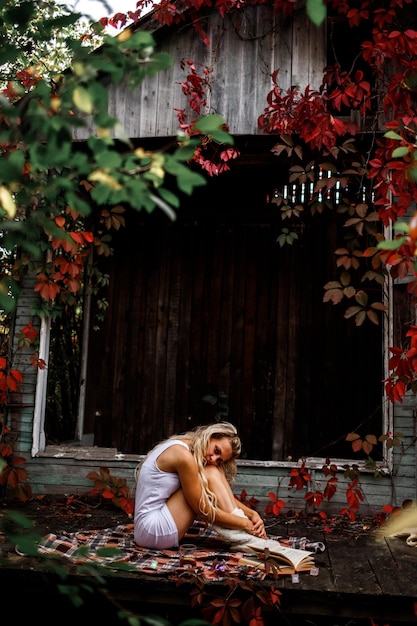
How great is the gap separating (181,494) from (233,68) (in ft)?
12.2

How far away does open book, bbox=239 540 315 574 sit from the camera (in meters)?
3.70

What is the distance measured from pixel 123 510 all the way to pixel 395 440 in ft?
7.63

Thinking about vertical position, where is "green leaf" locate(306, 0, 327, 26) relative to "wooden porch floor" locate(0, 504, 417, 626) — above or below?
above

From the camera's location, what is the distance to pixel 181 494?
13.7 feet

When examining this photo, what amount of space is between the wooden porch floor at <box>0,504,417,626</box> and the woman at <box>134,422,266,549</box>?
0.48 metres

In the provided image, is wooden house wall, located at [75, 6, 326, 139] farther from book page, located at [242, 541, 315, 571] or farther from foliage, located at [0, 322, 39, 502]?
book page, located at [242, 541, 315, 571]

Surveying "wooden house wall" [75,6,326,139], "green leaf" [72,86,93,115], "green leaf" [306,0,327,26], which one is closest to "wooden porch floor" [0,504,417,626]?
"green leaf" [72,86,93,115]

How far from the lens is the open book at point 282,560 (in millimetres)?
3695

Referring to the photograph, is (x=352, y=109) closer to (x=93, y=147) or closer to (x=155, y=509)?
(x=155, y=509)

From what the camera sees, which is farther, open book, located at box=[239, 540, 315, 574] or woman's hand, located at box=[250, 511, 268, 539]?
woman's hand, located at box=[250, 511, 268, 539]

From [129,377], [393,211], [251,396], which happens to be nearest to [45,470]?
[129,377]

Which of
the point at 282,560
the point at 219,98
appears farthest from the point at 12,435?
the point at 219,98

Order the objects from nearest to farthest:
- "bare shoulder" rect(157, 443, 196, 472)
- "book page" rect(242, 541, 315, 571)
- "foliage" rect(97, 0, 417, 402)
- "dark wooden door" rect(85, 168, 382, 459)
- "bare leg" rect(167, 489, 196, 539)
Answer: "book page" rect(242, 541, 315, 571)
"bare shoulder" rect(157, 443, 196, 472)
"bare leg" rect(167, 489, 196, 539)
"foliage" rect(97, 0, 417, 402)
"dark wooden door" rect(85, 168, 382, 459)

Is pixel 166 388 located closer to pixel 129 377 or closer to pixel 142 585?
pixel 129 377
